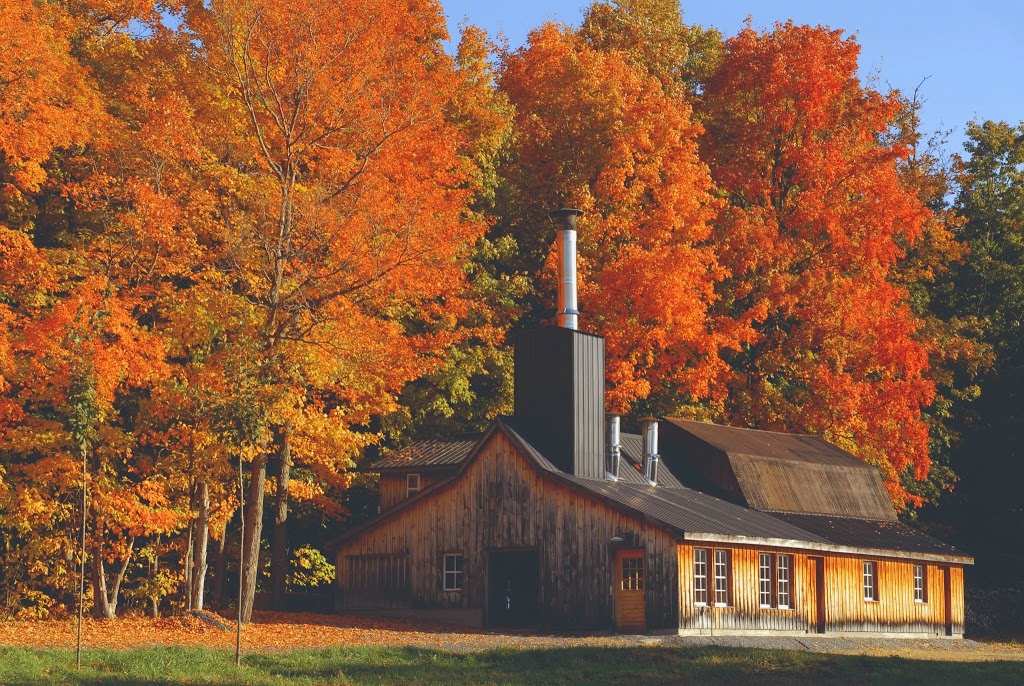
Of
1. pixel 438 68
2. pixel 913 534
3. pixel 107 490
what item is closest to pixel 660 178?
pixel 438 68

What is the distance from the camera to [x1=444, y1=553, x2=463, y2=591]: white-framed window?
37812 mm

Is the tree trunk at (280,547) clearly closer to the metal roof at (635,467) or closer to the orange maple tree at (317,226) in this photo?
the orange maple tree at (317,226)

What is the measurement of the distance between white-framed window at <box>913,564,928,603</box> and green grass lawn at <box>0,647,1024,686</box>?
11889 millimetres

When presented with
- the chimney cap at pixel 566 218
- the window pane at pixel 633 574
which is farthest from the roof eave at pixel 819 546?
the chimney cap at pixel 566 218

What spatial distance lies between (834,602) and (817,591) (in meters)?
0.75

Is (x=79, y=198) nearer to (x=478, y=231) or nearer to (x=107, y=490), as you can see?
A: (x=107, y=490)

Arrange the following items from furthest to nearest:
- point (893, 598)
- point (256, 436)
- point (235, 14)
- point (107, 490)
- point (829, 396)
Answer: point (829, 396) → point (893, 598) → point (235, 14) → point (107, 490) → point (256, 436)

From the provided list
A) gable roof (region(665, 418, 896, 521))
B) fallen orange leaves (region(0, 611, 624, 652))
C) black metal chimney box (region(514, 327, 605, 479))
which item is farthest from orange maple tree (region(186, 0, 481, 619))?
gable roof (region(665, 418, 896, 521))

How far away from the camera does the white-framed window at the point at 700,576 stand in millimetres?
34188

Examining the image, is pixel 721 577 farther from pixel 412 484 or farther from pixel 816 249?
pixel 816 249

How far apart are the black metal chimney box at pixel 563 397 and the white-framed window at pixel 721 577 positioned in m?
4.60

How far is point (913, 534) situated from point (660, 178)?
1557 centimetres

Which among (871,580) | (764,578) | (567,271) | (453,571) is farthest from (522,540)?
(871,580)

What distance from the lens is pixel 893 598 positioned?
4094 cm
